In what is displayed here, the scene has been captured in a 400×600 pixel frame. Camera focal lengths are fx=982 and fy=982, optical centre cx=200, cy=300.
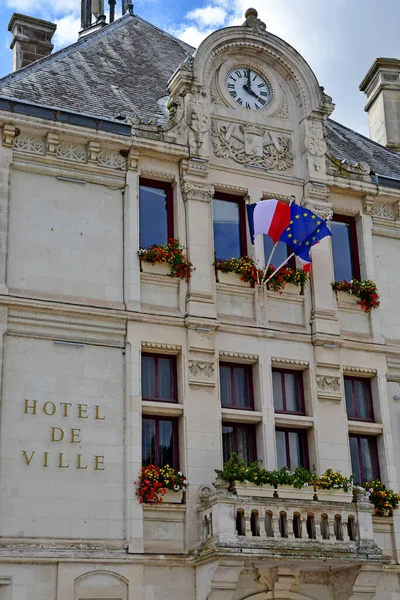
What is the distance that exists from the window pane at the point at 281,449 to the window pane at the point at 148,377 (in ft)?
8.15

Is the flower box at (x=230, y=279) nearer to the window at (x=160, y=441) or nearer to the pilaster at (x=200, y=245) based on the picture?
the pilaster at (x=200, y=245)

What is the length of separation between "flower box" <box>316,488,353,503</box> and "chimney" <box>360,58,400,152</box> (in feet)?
32.4

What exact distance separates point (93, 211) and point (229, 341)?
3.36m

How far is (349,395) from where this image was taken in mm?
18594

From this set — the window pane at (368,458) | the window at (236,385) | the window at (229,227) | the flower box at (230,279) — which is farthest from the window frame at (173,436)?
the window pane at (368,458)

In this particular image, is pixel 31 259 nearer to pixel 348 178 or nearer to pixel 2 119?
pixel 2 119

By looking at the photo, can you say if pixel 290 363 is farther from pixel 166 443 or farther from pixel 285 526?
pixel 285 526

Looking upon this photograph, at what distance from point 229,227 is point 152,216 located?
1566 millimetres

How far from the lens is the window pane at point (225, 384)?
17.4 metres

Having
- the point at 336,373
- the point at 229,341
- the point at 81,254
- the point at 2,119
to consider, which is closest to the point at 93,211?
the point at 81,254

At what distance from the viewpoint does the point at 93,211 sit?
17.5m

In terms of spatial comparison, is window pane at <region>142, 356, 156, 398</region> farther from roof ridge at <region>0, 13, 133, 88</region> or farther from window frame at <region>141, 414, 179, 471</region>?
roof ridge at <region>0, 13, 133, 88</region>

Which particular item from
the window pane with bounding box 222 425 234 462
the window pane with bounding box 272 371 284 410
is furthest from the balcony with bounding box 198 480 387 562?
the window pane with bounding box 272 371 284 410

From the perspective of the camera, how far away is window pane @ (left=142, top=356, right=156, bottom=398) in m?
16.8
